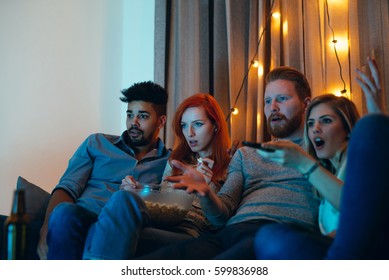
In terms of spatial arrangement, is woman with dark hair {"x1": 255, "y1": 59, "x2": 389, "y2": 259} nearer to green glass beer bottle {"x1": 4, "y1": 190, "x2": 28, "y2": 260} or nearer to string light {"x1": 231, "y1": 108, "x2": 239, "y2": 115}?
green glass beer bottle {"x1": 4, "y1": 190, "x2": 28, "y2": 260}

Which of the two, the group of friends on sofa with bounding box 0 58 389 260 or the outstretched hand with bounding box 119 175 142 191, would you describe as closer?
the group of friends on sofa with bounding box 0 58 389 260

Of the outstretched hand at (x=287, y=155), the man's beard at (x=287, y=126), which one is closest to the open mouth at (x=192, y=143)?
the man's beard at (x=287, y=126)

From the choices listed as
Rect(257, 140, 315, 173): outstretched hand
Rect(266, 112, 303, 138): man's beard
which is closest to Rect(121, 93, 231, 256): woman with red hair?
Rect(266, 112, 303, 138): man's beard

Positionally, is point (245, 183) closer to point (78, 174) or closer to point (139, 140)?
point (139, 140)

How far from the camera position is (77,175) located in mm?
2041

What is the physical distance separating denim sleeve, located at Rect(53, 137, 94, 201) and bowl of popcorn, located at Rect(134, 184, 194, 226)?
45 centimetres

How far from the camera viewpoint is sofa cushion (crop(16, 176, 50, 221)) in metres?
1.93

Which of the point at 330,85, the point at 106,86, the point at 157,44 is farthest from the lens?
the point at 106,86

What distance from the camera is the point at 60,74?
8.87 feet

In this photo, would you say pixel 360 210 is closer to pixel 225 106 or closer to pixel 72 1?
pixel 225 106

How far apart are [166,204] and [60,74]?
4.54ft
